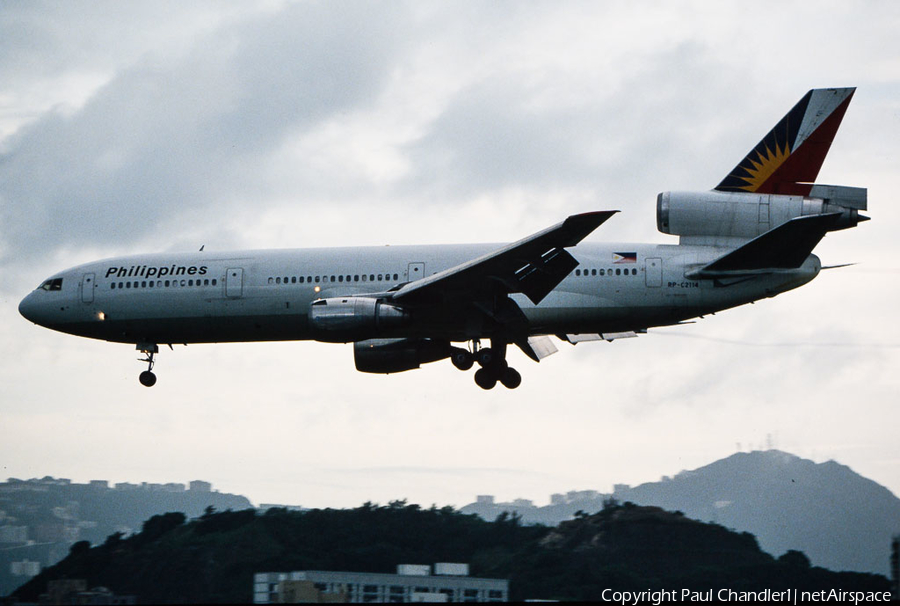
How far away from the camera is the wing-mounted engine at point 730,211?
31.3 m

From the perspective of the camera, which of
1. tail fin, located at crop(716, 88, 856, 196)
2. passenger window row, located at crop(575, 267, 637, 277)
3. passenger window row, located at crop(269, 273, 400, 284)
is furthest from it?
passenger window row, located at crop(269, 273, 400, 284)

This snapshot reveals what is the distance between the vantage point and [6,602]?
128 ft

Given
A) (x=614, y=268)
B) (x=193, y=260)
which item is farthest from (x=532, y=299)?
(x=193, y=260)

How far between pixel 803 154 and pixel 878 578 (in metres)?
15.9

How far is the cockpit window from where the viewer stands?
36.6 metres

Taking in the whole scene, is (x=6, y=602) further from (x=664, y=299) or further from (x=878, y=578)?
(x=878, y=578)

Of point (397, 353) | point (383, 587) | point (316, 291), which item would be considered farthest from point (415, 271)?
point (383, 587)

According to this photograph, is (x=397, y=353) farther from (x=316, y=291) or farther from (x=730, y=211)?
(x=730, y=211)

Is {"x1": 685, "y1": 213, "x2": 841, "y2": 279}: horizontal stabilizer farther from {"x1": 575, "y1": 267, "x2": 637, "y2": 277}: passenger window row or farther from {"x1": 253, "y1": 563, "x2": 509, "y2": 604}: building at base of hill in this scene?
{"x1": 253, "y1": 563, "x2": 509, "y2": 604}: building at base of hill

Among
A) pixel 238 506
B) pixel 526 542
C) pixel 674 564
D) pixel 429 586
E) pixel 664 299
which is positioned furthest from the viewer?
pixel 238 506

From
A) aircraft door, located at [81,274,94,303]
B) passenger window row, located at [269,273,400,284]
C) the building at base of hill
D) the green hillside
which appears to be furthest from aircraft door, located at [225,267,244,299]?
the green hillside

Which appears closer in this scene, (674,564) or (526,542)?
(674,564)

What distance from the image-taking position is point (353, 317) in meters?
Answer: 30.6

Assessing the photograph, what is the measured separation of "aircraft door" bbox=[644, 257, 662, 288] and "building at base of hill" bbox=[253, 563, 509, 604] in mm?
12273
